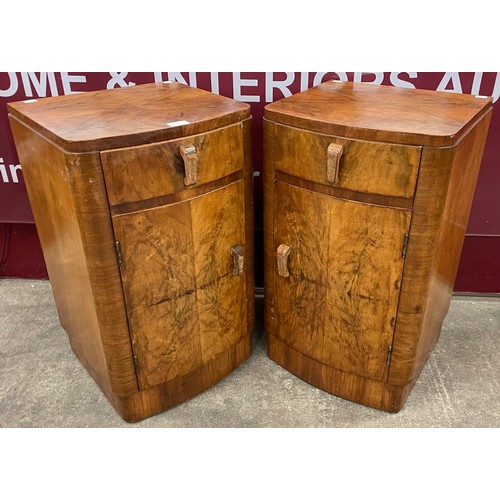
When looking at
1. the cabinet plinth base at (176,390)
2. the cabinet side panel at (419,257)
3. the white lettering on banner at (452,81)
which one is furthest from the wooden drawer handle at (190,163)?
the white lettering on banner at (452,81)

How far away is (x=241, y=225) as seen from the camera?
164 centimetres

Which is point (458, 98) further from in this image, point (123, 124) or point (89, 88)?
point (89, 88)

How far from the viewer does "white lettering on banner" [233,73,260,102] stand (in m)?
1.95

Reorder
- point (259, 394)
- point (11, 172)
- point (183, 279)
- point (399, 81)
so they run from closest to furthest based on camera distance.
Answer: point (183, 279)
point (259, 394)
point (399, 81)
point (11, 172)

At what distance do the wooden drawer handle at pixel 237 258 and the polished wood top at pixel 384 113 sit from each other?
42 centimetres

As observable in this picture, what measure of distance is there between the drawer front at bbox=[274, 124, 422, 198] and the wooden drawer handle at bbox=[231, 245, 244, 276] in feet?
1.07

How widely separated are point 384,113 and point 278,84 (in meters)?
0.63

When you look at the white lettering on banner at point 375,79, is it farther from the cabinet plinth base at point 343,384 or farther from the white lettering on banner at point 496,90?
the cabinet plinth base at point 343,384

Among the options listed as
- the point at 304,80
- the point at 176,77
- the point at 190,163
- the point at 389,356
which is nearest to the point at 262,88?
the point at 304,80

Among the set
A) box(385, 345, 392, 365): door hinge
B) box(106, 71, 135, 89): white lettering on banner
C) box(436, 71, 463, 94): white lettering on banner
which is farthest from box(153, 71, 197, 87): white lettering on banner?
box(385, 345, 392, 365): door hinge

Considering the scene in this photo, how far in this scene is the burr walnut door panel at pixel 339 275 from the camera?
1.45 metres

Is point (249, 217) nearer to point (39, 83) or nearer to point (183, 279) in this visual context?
point (183, 279)

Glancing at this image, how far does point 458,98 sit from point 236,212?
0.80 m

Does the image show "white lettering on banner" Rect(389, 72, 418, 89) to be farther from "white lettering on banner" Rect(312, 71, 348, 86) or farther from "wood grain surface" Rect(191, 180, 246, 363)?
"wood grain surface" Rect(191, 180, 246, 363)
